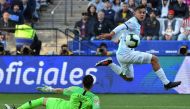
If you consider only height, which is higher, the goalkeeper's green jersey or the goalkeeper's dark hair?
the goalkeeper's dark hair

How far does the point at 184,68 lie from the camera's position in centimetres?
2011

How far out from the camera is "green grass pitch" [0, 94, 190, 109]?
56.6ft

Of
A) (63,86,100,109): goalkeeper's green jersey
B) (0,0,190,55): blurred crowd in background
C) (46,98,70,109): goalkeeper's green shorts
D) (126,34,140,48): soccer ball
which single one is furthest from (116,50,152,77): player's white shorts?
(0,0,190,55): blurred crowd in background

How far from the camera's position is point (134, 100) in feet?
60.7

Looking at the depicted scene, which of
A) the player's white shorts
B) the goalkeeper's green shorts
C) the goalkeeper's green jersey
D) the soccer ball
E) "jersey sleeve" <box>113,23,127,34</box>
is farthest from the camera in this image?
the player's white shorts

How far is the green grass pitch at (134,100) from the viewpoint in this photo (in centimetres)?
1725

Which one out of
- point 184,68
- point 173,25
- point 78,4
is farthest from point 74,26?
point 184,68

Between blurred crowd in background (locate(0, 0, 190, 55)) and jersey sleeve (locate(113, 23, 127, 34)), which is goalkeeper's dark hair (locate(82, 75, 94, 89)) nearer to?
jersey sleeve (locate(113, 23, 127, 34))

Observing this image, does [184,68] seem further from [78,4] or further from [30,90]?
[78,4]

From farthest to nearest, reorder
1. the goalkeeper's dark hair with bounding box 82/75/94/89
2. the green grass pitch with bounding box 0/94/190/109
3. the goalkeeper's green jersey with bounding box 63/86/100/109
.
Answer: the green grass pitch with bounding box 0/94/190/109, the goalkeeper's green jersey with bounding box 63/86/100/109, the goalkeeper's dark hair with bounding box 82/75/94/89

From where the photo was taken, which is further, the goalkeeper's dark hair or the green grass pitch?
the green grass pitch

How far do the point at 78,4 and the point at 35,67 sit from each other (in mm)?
6552

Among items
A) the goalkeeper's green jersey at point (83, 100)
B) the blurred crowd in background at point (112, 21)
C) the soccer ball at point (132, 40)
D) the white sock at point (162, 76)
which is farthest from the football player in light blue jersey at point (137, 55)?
the blurred crowd in background at point (112, 21)

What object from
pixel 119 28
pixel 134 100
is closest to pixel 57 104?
pixel 119 28
